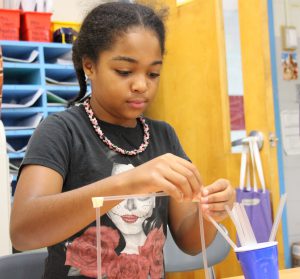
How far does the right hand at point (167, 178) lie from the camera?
1.87 feet

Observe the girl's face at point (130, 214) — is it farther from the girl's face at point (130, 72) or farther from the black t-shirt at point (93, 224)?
the girl's face at point (130, 72)

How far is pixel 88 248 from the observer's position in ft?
2.62

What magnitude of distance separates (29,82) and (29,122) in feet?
0.70

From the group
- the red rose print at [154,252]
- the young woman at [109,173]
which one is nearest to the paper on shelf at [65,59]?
the young woman at [109,173]

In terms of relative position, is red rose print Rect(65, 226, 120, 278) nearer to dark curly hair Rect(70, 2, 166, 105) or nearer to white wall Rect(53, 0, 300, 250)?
dark curly hair Rect(70, 2, 166, 105)

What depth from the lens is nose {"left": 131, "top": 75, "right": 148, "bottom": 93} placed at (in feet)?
2.50

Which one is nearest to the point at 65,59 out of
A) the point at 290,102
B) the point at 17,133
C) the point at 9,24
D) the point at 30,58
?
the point at 30,58

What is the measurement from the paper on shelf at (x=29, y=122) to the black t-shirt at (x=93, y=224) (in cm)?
112

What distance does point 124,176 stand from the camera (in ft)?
1.97

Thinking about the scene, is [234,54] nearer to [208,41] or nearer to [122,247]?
[208,41]

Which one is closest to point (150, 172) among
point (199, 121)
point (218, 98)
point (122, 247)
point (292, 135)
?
point (122, 247)

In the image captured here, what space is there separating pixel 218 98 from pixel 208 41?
0.24 metres

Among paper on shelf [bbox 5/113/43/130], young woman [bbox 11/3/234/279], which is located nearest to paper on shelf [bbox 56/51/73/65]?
paper on shelf [bbox 5/113/43/130]

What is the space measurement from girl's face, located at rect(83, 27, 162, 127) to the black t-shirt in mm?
80
